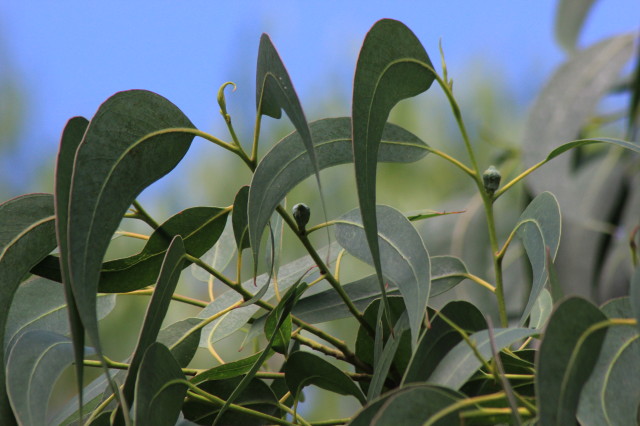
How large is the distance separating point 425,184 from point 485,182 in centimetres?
265

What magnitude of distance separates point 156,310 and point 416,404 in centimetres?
10

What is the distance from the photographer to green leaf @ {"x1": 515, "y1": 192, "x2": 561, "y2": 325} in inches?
11.6

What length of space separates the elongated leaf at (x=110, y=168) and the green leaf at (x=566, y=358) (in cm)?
13

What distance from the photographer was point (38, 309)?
347 mm

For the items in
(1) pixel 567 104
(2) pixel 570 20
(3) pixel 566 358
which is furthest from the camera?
(2) pixel 570 20

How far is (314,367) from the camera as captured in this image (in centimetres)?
30

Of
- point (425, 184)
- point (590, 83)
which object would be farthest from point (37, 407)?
point (425, 184)

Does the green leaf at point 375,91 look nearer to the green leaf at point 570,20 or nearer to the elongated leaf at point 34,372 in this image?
the elongated leaf at point 34,372

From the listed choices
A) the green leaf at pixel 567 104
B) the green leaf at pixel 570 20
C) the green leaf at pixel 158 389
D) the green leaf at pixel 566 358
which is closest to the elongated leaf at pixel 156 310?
the green leaf at pixel 158 389

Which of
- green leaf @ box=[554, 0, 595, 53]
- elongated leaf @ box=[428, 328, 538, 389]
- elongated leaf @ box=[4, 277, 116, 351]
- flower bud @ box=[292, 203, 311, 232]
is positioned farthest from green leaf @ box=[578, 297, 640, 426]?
green leaf @ box=[554, 0, 595, 53]

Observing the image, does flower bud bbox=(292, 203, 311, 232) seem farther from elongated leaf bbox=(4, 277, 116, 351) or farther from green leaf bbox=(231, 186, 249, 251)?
elongated leaf bbox=(4, 277, 116, 351)

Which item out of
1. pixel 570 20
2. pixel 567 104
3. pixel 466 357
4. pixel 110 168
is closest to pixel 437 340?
pixel 466 357

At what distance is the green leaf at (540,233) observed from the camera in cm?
29

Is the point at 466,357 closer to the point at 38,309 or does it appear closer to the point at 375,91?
the point at 375,91
